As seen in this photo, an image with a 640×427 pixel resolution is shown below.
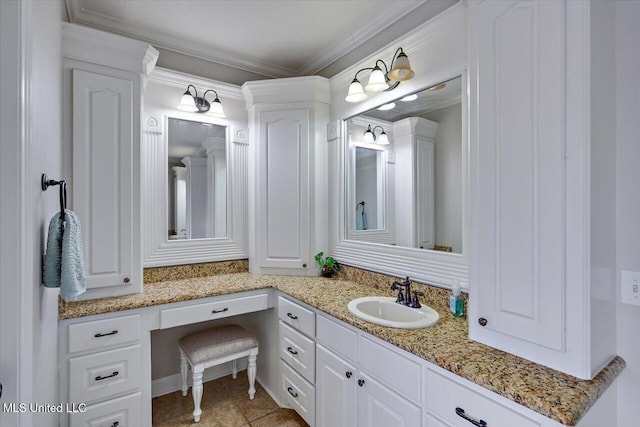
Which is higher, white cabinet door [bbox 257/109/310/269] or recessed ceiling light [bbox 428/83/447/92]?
recessed ceiling light [bbox 428/83/447/92]

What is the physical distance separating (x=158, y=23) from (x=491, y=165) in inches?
91.9

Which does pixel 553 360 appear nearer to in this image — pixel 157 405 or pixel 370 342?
pixel 370 342

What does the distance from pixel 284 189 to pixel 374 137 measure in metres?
0.81

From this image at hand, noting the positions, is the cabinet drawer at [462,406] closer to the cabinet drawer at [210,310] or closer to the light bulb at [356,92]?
the cabinet drawer at [210,310]

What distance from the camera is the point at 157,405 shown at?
7.53 ft

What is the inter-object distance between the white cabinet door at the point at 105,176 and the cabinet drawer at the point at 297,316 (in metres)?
0.96

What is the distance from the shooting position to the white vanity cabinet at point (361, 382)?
1.31m

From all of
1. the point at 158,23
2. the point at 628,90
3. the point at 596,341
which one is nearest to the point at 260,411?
the point at 596,341

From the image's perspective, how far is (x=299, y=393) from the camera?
200 centimetres

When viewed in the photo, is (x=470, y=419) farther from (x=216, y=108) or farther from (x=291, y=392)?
(x=216, y=108)

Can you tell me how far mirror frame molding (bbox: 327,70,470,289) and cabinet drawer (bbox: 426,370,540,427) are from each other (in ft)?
2.00

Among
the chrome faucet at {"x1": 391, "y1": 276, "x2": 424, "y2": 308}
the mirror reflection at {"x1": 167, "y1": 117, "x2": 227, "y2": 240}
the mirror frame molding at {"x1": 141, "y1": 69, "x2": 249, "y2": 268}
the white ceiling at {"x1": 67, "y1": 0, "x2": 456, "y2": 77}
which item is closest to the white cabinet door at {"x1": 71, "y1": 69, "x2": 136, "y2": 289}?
the mirror frame molding at {"x1": 141, "y1": 69, "x2": 249, "y2": 268}

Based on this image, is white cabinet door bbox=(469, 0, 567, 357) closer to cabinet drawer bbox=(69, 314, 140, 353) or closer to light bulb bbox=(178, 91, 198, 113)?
cabinet drawer bbox=(69, 314, 140, 353)

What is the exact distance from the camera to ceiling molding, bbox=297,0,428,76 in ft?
6.63
